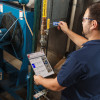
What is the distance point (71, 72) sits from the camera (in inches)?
A: 33.0

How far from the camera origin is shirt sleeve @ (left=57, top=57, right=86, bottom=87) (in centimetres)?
81

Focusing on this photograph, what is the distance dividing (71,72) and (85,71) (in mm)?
91

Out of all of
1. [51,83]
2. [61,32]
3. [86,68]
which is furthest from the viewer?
[61,32]

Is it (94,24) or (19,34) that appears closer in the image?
(94,24)

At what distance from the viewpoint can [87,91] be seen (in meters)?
0.93

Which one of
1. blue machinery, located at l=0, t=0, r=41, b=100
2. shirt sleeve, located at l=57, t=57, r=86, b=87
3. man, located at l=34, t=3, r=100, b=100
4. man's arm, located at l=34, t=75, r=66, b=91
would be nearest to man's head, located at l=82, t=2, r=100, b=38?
man, located at l=34, t=3, r=100, b=100

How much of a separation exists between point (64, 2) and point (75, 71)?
152 cm

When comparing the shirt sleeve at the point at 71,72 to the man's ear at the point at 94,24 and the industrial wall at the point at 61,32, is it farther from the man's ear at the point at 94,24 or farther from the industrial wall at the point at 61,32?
the industrial wall at the point at 61,32

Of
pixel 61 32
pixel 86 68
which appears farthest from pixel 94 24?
pixel 61 32

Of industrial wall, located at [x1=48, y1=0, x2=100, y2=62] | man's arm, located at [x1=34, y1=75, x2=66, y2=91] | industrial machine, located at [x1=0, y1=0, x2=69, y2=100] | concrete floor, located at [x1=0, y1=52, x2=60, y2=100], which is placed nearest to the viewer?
man's arm, located at [x1=34, y1=75, x2=66, y2=91]

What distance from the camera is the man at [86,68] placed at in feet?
2.67

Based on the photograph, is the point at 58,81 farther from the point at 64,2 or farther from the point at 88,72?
the point at 64,2

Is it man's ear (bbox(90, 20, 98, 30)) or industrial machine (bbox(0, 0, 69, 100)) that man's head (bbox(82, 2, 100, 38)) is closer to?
man's ear (bbox(90, 20, 98, 30))

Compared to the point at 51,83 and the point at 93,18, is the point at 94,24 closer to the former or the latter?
the point at 93,18
